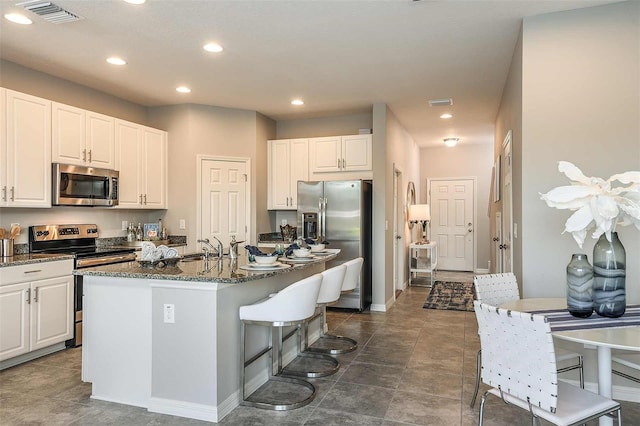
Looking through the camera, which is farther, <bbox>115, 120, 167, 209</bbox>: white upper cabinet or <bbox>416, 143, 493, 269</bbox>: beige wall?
<bbox>416, 143, 493, 269</bbox>: beige wall

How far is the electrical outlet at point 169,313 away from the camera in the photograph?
2.62 m

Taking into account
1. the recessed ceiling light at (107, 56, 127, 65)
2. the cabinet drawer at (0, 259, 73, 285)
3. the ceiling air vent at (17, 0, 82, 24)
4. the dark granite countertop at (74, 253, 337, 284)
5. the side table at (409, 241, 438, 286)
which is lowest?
the side table at (409, 241, 438, 286)

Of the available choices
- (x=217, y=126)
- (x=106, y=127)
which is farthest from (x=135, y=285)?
(x=217, y=126)

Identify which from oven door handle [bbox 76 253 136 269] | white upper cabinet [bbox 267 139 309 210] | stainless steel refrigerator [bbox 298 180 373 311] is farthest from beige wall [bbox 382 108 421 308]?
oven door handle [bbox 76 253 136 269]

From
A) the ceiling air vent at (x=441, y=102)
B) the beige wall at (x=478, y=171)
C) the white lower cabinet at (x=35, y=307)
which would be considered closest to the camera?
the white lower cabinet at (x=35, y=307)

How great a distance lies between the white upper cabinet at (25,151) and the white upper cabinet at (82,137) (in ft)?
0.34

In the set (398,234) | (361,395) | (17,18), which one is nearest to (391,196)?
(398,234)

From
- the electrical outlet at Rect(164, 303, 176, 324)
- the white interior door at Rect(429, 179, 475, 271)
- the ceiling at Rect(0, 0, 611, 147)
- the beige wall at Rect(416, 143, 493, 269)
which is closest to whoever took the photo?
the electrical outlet at Rect(164, 303, 176, 324)

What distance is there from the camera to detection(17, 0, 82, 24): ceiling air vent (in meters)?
2.77

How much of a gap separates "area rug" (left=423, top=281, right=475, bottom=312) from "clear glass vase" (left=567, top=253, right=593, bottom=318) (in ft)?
11.1

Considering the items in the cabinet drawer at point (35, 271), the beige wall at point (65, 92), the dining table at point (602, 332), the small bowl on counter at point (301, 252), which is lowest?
the dining table at point (602, 332)

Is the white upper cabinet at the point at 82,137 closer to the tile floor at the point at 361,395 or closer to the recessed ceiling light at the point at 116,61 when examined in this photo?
the recessed ceiling light at the point at 116,61

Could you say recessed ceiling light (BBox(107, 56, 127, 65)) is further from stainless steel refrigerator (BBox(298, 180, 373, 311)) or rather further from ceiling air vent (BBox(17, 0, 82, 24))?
stainless steel refrigerator (BBox(298, 180, 373, 311))

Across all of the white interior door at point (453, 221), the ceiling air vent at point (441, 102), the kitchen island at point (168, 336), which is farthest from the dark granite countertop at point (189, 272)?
the white interior door at point (453, 221)
